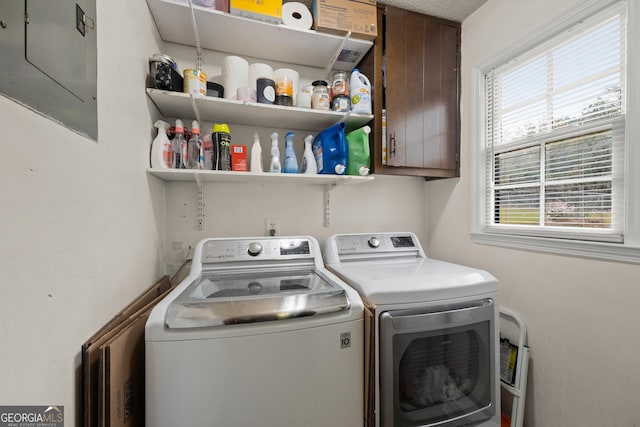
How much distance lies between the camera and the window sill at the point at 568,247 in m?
1.03

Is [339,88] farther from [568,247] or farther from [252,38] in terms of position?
[568,247]

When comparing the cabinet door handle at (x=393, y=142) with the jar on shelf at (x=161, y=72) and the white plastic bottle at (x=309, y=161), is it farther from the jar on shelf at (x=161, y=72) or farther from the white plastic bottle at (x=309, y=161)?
the jar on shelf at (x=161, y=72)

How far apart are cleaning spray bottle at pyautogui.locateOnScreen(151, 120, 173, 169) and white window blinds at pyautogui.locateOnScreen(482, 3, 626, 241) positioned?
1.97 metres

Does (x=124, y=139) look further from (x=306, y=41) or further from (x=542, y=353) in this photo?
(x=542, y=353)

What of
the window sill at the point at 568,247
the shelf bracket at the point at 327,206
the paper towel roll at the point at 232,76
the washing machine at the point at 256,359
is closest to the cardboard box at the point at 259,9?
the paper towel roll at the point at 232,76

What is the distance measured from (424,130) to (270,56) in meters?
1.18

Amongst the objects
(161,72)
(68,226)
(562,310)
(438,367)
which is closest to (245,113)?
(161,72)

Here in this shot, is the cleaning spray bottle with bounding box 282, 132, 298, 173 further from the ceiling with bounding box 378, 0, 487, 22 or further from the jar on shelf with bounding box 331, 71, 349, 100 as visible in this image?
the ceiling with bounding box 378, 0, 487, 22

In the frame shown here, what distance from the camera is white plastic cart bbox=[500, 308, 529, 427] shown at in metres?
1.32

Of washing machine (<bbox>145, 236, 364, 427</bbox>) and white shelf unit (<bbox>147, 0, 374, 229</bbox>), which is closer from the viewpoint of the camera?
washing machine (<bbox>145, 236, 364, 427</bbox>)

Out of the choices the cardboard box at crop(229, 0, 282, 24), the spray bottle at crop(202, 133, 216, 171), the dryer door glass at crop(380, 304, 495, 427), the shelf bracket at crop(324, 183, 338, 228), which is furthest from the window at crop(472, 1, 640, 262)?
the spray bottle at crop(202, 133, 216, 171)

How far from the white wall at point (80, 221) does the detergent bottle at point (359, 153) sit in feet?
3.54

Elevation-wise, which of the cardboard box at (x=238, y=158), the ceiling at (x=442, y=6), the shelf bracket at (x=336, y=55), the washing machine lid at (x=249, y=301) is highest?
the ceiling at (x=442, y=6)

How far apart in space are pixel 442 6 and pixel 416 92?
0.58 m
